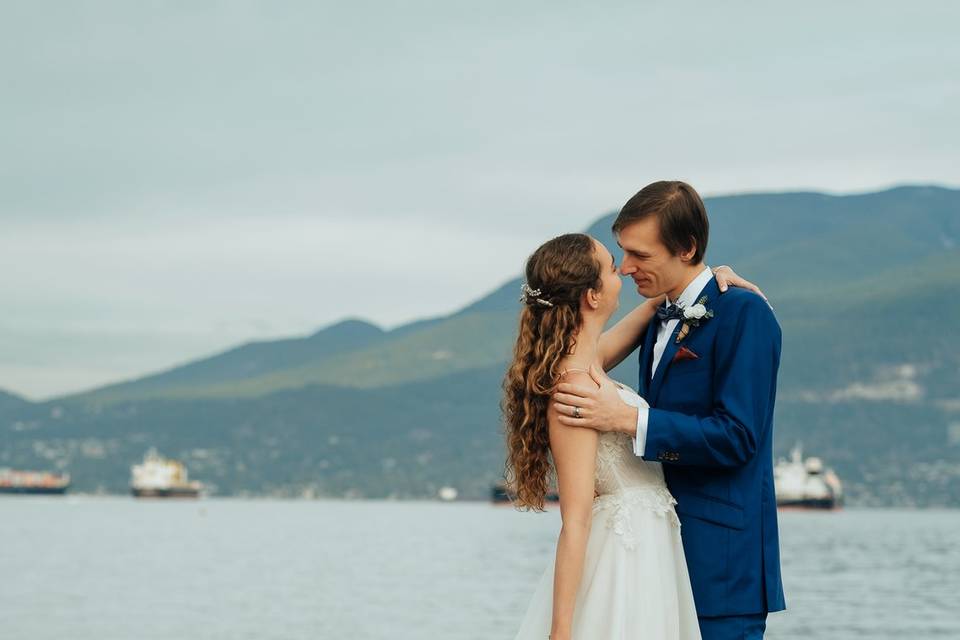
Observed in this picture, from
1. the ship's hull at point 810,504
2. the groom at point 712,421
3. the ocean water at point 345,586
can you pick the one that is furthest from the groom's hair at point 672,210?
the ship's hull at point 810,504

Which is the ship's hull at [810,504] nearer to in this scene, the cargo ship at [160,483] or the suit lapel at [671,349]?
the cargo ship at [160,483]

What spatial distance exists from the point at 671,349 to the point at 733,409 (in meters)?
0.35

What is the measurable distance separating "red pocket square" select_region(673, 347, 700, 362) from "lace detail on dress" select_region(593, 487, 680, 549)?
39cm

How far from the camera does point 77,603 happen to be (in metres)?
39.2

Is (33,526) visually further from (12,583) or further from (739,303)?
(739,303)

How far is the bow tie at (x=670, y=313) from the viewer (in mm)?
4875

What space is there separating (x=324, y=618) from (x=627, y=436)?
102 ft

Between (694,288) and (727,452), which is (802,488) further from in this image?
(727,452)

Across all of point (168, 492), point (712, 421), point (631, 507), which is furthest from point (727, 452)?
point (168, 492)

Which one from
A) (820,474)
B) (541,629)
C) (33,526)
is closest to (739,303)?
(541,629)

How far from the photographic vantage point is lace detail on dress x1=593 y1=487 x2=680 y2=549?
15.6 feet

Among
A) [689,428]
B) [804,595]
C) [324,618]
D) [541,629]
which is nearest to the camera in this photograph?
[689,428]

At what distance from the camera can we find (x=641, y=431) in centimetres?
464

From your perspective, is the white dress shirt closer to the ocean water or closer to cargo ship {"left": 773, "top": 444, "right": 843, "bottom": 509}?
the ocean water
